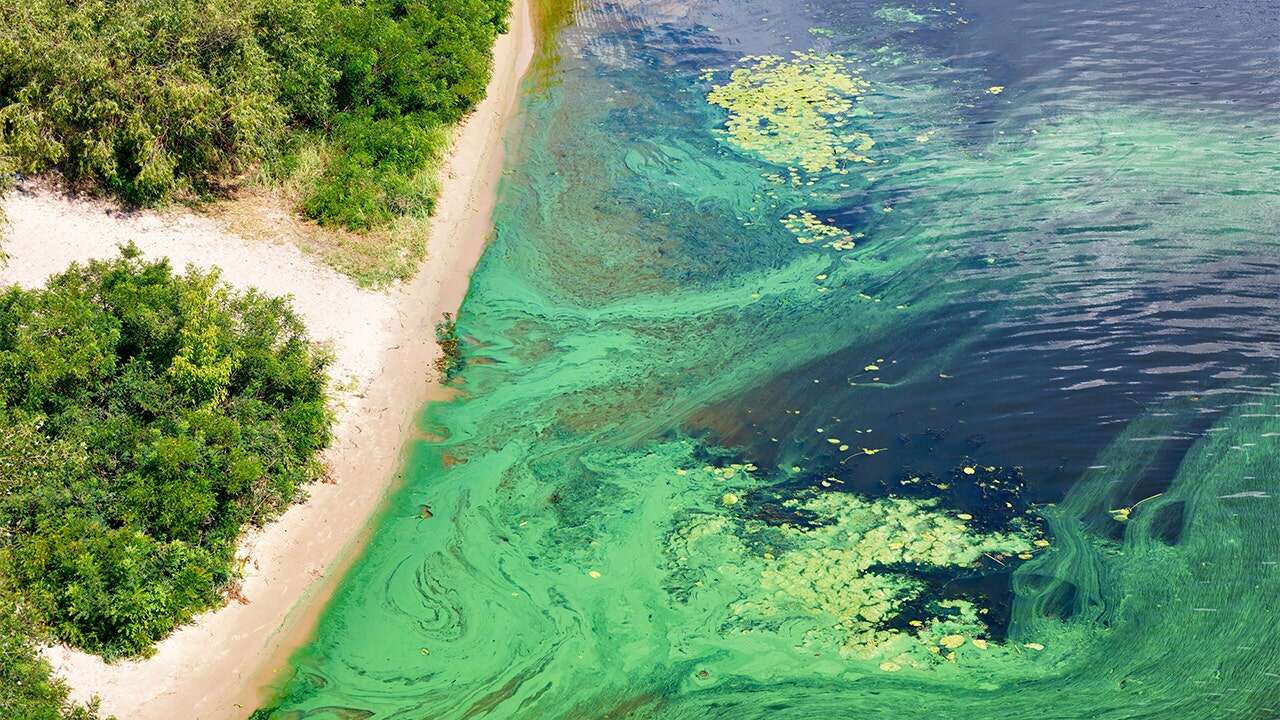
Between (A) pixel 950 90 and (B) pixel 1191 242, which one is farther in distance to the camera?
(A) pixel 950 90

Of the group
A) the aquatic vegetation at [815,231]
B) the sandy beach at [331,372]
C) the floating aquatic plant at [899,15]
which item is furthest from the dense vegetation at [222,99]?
the floating aquatic plant at [899,15]

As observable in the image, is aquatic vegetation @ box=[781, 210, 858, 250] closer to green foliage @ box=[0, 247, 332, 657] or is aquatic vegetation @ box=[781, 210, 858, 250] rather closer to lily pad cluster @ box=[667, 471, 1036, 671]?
lily pad cluster @ box=[667, 471, 1036, 671]

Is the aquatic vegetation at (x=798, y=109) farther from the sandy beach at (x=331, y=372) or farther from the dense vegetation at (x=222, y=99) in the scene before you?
the dense vegetation at (x=222, y=99)

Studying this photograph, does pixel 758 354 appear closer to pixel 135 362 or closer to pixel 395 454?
pixel 395 454

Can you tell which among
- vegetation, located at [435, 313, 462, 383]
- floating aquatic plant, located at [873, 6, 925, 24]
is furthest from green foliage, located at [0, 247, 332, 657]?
floating aquatic plant, located at [873, 6, 925, 24]

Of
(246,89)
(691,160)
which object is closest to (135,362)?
(246,89)
